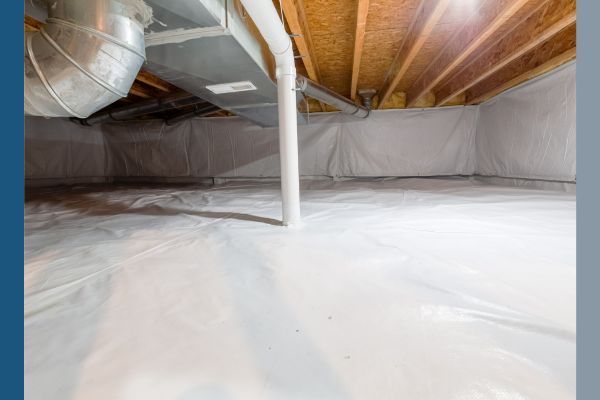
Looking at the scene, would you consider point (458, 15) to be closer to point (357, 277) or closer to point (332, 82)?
point (332, 82)

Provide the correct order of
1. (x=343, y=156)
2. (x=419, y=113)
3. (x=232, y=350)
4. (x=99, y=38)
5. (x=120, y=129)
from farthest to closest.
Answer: (x=120, y=129)
(x=343, y=156)
(x=419, y=113)
(x=99, y=38)
(x=232, y=350)

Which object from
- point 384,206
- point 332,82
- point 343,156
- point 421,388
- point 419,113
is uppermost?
point 332,82

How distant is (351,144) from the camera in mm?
4918

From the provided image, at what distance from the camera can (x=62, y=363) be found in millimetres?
639

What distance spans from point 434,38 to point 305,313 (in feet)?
9.47

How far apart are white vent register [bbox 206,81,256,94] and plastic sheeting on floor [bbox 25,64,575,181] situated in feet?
8.66

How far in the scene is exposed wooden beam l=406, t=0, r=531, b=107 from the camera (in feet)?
6.05

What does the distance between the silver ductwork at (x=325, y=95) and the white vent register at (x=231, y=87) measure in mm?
479

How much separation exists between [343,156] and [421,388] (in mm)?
4606

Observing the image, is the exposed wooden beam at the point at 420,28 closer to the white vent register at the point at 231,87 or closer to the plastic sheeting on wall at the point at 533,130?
the white vent register at the point at 231,87

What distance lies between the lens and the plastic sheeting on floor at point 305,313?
1.87 feet

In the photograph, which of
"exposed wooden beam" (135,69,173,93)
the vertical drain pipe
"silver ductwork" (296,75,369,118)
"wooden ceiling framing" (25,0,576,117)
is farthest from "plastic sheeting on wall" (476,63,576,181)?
"exposed wooden beam" (135,69,173,93)

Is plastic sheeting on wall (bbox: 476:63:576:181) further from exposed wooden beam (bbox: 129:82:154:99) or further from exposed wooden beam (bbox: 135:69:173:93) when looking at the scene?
exposed wooden beam (bbox: 129:82:154:99)

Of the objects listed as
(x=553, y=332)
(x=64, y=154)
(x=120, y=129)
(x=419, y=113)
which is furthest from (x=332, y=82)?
(x=64, y=154)
